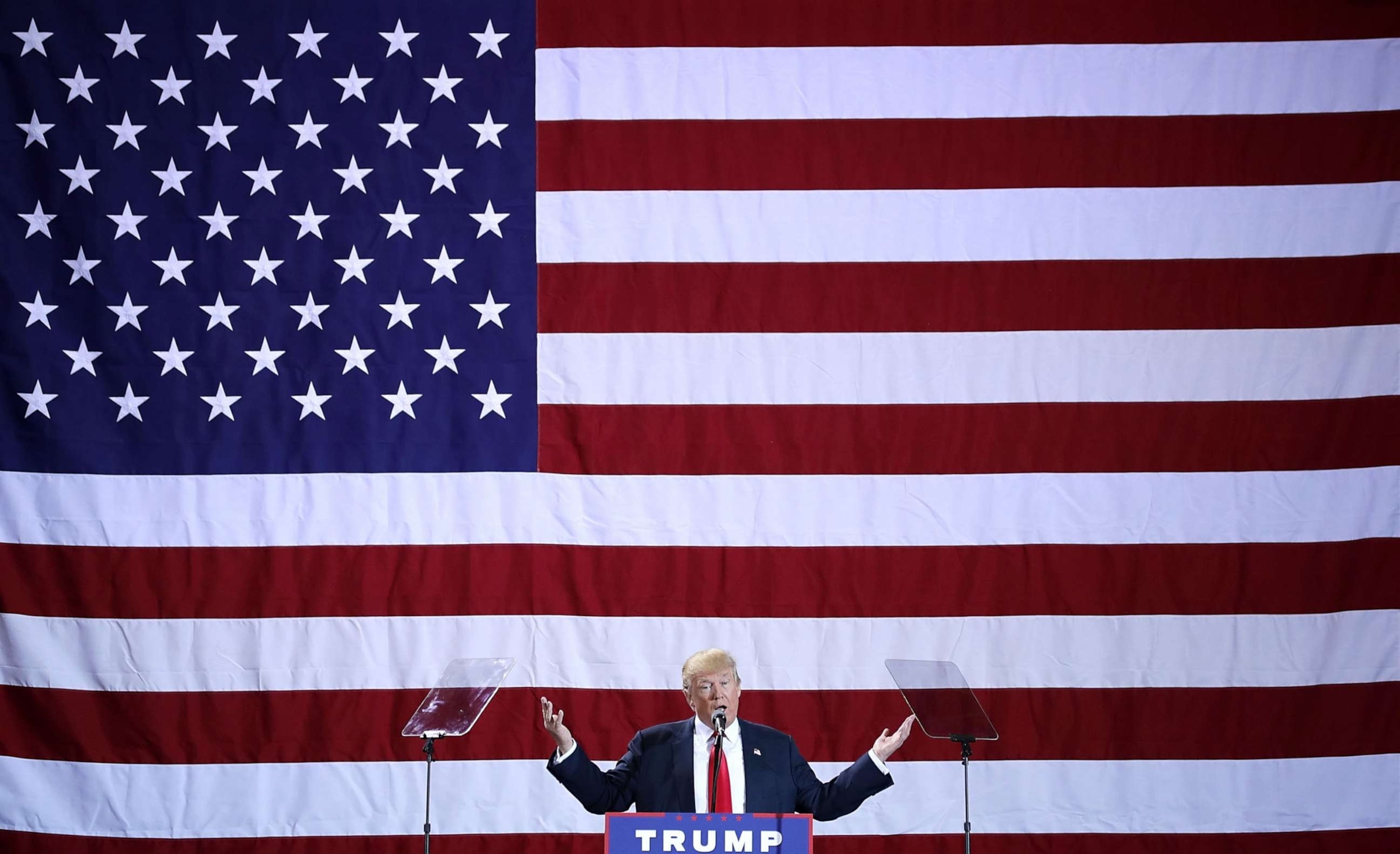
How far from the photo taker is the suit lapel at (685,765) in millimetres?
3297

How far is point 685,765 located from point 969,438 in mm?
1854

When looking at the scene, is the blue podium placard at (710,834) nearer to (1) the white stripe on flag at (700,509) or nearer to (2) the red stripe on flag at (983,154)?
(1) the white stripe on flag at (700,509)

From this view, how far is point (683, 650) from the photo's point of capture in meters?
4.41

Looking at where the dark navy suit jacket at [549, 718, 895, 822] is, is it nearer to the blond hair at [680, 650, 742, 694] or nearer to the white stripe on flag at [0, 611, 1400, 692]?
the blond hair at [680, 650, 742, 694]

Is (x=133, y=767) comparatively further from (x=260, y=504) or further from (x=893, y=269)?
(x=893, y=269)

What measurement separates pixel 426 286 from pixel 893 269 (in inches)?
74.2

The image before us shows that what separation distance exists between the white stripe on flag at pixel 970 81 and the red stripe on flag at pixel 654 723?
2288 mm

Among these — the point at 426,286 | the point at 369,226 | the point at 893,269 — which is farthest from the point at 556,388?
the point at 893,269

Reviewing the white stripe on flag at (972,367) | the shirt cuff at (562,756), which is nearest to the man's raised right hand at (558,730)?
the shirt cuff at (562,756)

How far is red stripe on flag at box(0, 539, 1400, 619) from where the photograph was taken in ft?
14.5

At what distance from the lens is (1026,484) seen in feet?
14.6

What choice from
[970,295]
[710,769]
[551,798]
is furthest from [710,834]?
[970,295]

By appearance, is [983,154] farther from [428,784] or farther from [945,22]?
[428,784]

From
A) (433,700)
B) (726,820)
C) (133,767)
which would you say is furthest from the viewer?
(133,767)
